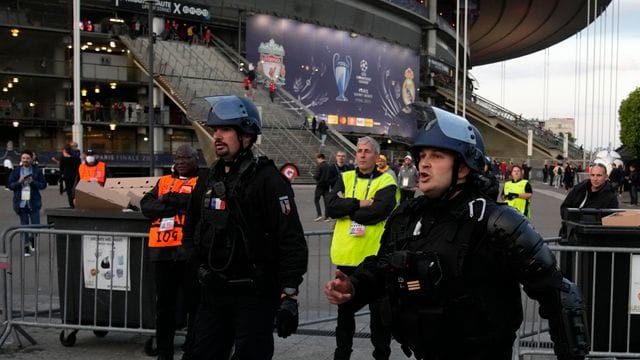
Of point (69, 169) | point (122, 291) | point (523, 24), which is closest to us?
point (122, 291)

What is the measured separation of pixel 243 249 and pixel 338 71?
153 ft

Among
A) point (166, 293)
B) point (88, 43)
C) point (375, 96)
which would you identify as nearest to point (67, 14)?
point (88, 43)

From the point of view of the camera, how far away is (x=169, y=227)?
18.2 feet

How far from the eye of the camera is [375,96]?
173ft

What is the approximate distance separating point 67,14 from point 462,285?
3795cm

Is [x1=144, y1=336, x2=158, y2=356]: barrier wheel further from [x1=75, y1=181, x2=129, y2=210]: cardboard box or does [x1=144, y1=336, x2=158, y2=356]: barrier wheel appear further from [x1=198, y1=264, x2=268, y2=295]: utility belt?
[x1=198, y1=264, x2=268, y2=295]: utility belt

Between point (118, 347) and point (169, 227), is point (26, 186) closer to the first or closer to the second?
point (118, 347)

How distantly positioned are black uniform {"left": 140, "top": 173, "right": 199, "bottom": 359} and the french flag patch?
1.59 metres

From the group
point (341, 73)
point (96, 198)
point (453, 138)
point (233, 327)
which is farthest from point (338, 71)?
point (453, 138)

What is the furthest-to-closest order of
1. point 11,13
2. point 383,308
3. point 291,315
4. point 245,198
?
1. point 11,13
2. point 245,198
3. point 291,315
4. point 383,308

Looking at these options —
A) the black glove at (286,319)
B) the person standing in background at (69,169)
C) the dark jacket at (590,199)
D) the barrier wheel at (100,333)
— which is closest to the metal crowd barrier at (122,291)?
the barrier wheel at (100,333)

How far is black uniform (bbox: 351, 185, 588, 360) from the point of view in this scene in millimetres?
2531

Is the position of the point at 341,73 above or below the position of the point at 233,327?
above

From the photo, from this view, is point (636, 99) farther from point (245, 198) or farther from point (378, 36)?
point (245, 198)
